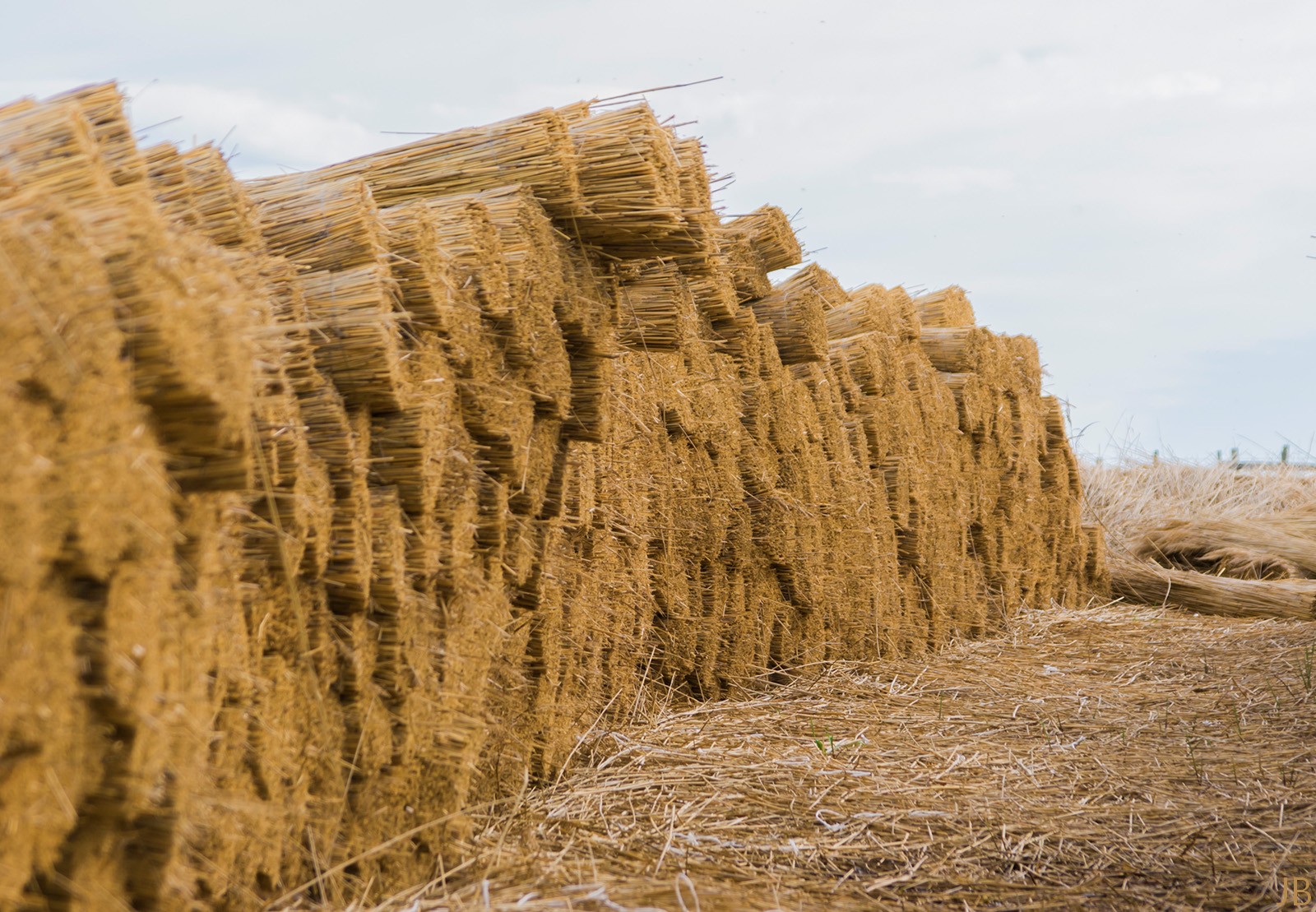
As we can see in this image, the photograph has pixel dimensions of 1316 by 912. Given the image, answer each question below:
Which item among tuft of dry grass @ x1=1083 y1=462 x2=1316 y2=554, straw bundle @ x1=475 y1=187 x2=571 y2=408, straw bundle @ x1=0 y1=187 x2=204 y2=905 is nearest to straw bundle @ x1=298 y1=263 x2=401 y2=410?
straw bundle @ x1=475 y1=187 x2=571 y2=408

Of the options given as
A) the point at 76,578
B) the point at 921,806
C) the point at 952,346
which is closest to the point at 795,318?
the point at 952,346

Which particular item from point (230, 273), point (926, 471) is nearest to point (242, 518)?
point (230, 273)

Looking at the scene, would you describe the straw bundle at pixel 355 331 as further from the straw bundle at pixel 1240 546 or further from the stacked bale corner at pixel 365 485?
the straw bundle at pixel 1240 546

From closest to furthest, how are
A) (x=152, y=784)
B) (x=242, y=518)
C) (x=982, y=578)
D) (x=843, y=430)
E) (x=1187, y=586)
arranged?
(x=152, y=784)
(x=242, y=518)
(x=843, y=430)
(x=982, y=578)
(x=1187, y=586)

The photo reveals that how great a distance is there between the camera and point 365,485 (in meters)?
2.34

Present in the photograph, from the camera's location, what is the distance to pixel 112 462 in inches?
58.9

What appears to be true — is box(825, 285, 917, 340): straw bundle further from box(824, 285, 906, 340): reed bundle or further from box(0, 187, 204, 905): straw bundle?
box(0, 187, 204, 905): straw bundle

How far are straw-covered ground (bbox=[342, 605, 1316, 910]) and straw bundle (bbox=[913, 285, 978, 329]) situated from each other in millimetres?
2834

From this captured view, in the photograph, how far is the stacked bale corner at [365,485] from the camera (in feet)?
4.91

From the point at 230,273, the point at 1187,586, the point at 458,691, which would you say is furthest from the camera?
the point at 1187,586

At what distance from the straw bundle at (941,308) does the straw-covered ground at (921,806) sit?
2.83m

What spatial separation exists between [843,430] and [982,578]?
2.06 meters

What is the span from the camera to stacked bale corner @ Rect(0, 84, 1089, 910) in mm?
1496

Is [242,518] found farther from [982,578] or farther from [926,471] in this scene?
[982,578]
